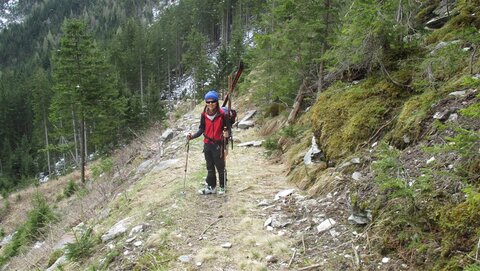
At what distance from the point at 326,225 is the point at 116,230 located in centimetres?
394

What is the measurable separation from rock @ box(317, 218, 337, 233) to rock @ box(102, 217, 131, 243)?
11.8 ft

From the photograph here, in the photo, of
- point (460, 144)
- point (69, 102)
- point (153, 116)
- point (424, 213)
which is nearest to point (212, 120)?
point (424, 213)

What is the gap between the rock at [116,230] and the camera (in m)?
6.64

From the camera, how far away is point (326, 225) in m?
5.24

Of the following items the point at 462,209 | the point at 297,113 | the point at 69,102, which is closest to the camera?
the point at 462,209

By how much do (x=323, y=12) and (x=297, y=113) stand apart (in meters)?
3.50

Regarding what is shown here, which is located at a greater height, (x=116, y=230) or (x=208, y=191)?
(x=208, y=191)

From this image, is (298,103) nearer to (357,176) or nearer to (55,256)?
(357,176)

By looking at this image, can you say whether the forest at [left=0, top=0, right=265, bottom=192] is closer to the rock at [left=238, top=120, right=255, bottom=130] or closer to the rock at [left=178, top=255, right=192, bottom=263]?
the rock at [left=238, top=120, right=255, bottom=130]

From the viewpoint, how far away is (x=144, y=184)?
9406 mm

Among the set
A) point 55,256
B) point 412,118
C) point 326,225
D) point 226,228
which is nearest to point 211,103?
point 226,228

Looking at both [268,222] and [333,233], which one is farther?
[268,222]

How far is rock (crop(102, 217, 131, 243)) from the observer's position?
21.8 ft

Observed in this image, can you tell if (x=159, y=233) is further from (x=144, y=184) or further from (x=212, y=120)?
(x=144, y=184)
